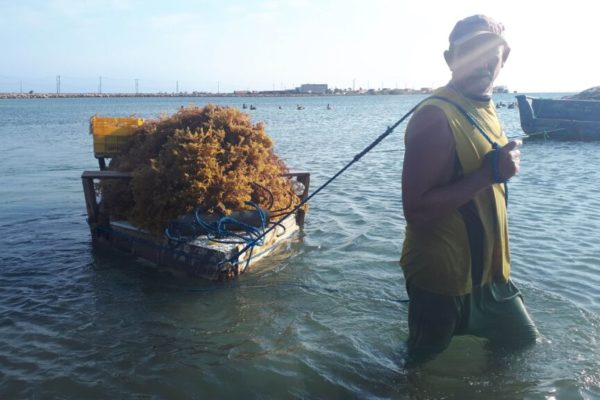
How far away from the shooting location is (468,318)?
11.7ft

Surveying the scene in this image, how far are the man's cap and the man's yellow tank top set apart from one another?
30cm

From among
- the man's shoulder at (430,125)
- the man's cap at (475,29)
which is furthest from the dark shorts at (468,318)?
the man's cap at (475,29)

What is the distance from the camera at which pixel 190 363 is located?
4797 mm

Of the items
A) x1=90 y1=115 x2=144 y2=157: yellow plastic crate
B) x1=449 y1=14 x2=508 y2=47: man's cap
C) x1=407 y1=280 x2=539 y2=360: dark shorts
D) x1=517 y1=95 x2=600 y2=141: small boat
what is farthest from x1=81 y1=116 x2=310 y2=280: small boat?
x1=517 y1=95 x2=600 y2=141: small boat

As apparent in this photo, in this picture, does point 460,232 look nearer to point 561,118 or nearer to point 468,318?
point 468,318

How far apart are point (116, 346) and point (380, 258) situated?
Answer: 3.74 metres

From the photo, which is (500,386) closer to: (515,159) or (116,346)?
(515,159)

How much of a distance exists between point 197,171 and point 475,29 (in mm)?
4538

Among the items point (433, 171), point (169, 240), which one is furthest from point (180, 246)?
point (433, 171)

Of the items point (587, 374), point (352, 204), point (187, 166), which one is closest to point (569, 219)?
point (352, 204)

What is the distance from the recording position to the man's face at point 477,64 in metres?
3.19

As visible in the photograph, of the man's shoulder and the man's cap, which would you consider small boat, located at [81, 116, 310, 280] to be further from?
the man's cap

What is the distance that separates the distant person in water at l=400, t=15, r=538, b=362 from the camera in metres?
3.10

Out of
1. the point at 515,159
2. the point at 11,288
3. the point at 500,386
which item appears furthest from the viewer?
the point at 11,288
